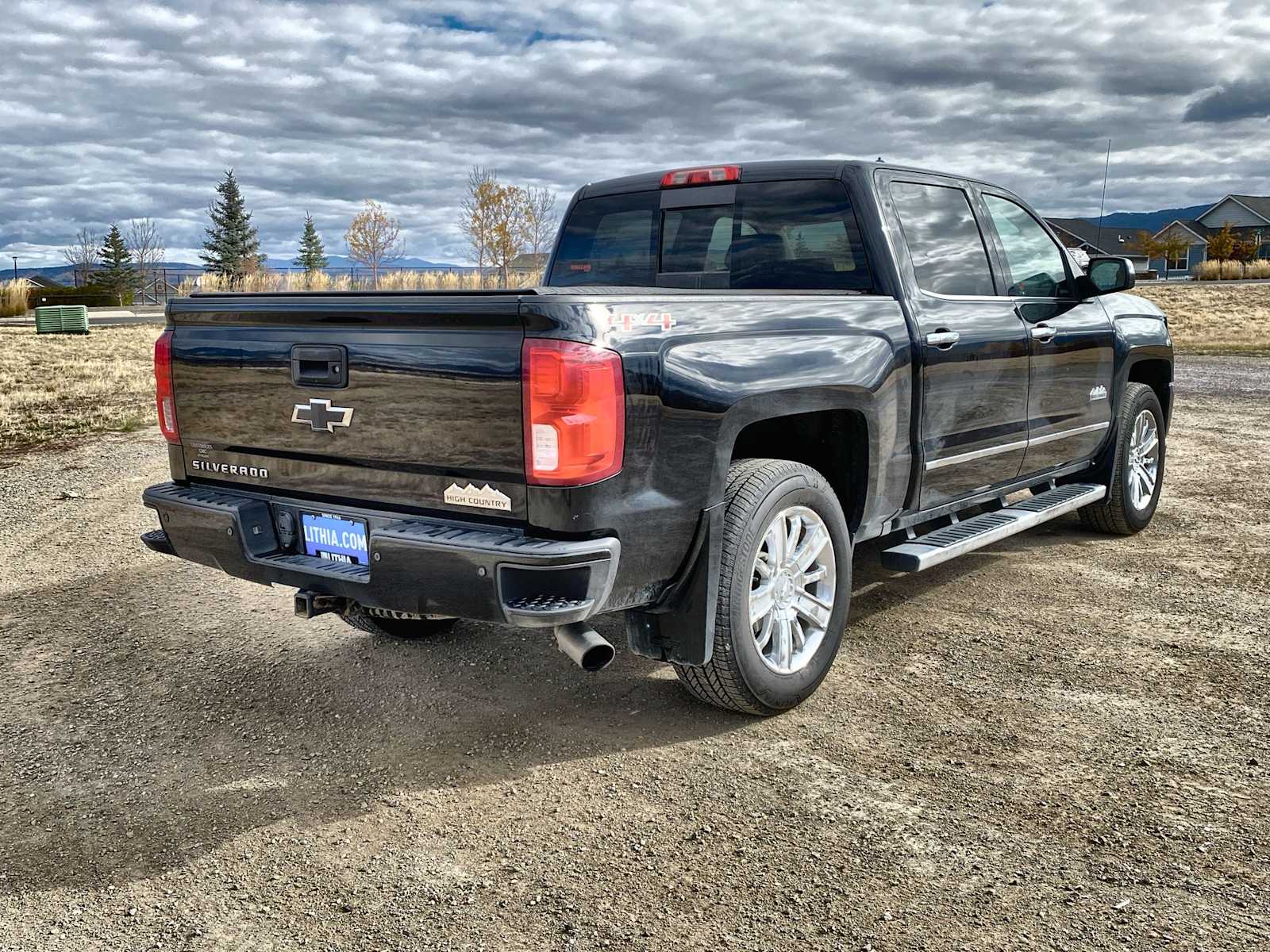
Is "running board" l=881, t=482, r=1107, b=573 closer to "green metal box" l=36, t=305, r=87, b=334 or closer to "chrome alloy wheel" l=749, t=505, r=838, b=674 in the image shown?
"chrome alloy wheel" l=749, t=505, r=838, b=674

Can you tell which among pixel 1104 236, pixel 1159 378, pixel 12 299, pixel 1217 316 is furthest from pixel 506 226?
pixel 1104 236

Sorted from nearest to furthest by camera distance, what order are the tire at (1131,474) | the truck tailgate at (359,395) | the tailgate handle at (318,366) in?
the truck tailgate at (359,395), the tailgate handle at (318,366), the tire at (1131,474)

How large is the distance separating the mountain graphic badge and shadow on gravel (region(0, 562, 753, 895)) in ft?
3.08

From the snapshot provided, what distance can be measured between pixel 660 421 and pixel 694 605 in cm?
65

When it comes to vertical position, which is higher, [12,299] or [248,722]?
[12,299]

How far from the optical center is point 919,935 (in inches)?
107

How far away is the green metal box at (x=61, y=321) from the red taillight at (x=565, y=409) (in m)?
28.1

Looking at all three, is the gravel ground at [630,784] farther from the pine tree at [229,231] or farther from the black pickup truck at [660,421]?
the pine tree at [229,231]

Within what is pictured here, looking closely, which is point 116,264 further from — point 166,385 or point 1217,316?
point 166,385

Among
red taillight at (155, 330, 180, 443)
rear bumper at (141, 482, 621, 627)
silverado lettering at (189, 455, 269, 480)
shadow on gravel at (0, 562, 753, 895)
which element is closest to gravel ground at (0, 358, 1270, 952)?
shadow on gravel at (0, 562, 753, 895)

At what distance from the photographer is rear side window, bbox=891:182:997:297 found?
4898mm

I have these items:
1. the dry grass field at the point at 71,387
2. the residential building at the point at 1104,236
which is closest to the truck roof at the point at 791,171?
the dry grass field at the point at 71,387

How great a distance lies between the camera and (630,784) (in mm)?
3592

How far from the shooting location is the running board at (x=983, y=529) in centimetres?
465
